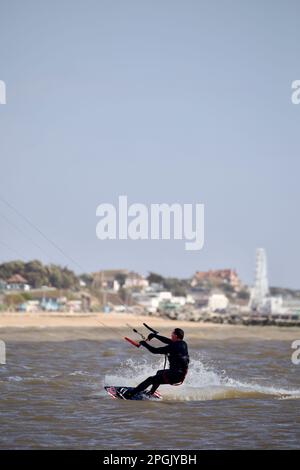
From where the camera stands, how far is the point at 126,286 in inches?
6698

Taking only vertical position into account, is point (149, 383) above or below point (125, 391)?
above

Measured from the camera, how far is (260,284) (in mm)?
184125

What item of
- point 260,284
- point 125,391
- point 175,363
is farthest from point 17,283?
point 175,363

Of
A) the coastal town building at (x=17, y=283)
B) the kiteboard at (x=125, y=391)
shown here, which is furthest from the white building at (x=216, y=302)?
the kiteboard at (x=125, y=391)

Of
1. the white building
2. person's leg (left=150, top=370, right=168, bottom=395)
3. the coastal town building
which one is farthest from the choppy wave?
the white building

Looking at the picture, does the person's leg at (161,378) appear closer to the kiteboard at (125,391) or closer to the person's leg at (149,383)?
the person's leg at (149,383)

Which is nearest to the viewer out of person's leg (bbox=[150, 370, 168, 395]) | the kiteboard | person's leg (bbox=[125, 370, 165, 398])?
person's leg (bbox=[150, 370, 168, 395])

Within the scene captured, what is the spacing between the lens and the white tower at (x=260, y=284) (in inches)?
7004

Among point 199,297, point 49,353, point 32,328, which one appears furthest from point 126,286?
point 49,353

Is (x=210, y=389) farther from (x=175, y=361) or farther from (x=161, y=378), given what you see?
(x=175, y=361)

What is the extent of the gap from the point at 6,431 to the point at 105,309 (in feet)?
346

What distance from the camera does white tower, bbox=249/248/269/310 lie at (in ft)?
584

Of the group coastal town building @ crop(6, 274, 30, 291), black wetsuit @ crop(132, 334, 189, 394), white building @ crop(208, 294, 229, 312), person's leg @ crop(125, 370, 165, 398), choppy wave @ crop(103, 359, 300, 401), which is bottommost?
white building @ crop(208, 294, 229, 312)

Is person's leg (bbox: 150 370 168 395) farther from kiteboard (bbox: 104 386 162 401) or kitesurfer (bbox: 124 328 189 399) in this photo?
kiteboard (bbox: 104 386 162 401)
